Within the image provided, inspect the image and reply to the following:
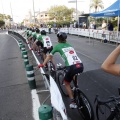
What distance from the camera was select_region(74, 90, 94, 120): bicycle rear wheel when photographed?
14.3 ft

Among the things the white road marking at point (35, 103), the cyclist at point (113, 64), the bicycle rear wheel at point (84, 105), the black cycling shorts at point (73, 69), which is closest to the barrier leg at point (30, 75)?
the white road marking at point (35, 103)

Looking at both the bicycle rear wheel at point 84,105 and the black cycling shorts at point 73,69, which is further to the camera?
the black cycling shorts at point 73,69

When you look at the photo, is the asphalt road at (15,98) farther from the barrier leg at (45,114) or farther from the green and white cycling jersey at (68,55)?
the barrier leg at (45,114)

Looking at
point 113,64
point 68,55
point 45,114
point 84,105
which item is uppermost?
point 113,64

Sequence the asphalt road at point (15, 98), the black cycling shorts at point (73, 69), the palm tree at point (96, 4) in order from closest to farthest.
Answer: the black cycling shorts at point (73, 69)
the asphalt road at point (15, 98)
the palm tree at point (96, 4)

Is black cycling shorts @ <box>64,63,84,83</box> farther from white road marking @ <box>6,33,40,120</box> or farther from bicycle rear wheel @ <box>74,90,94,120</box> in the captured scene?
white road marking @ <box>6,33,40,120</box>

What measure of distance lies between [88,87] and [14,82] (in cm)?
309

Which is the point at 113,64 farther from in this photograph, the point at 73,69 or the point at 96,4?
the point at 96,4

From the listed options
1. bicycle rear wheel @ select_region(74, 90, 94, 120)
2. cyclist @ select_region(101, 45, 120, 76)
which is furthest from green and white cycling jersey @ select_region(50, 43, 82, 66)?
cyclist @ select_region(101, 45, 120, 76)

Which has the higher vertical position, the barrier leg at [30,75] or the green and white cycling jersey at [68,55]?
the green and white cycling jersey at [68,55]

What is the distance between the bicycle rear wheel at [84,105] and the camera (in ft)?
14.3

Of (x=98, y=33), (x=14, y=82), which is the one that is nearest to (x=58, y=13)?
(x=98, y=33)

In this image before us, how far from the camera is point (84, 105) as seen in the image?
4.48 meters

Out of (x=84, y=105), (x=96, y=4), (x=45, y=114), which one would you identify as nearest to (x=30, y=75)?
(x=84, y=105)
